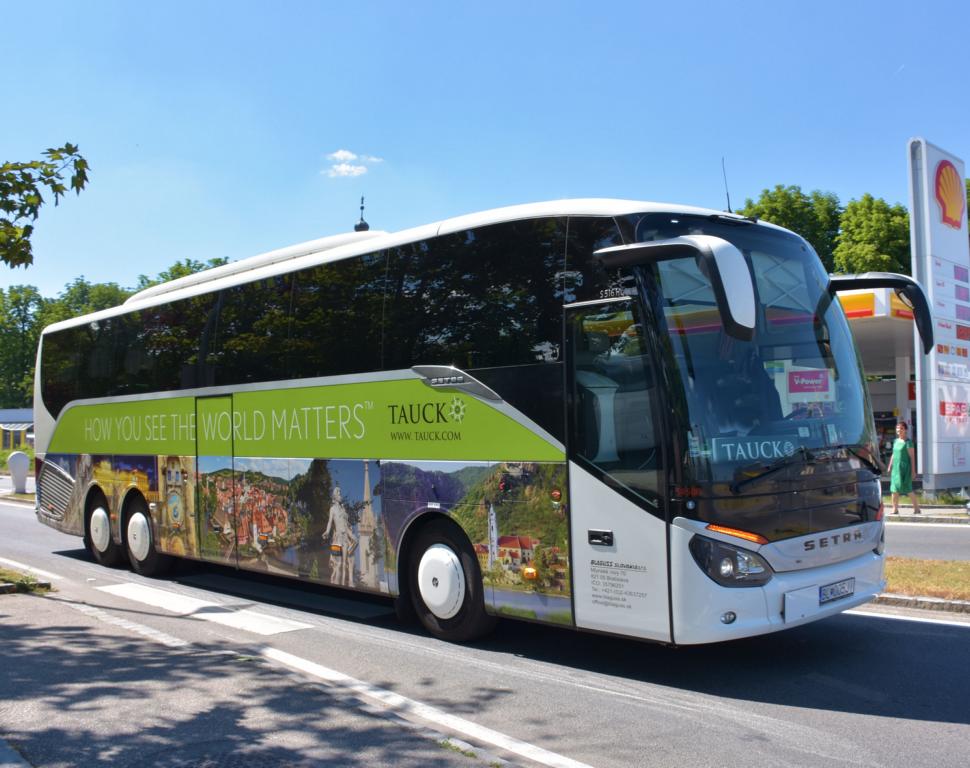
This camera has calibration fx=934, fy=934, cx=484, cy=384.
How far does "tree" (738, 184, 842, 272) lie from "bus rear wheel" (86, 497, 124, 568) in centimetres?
4364

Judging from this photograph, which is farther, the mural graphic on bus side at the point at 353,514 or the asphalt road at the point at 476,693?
the mural graphic on bus side at the point at 353,514

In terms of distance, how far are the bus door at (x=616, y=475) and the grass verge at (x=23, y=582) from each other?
22.6 feet

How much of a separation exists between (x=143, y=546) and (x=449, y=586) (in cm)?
641

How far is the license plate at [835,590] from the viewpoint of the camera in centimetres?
650

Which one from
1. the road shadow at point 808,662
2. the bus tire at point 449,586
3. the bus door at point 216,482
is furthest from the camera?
the bus door at point 216,482

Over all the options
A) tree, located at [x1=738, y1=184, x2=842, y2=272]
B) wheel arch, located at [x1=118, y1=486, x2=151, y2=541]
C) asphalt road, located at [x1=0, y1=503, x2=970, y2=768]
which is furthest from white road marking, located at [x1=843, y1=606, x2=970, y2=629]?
tree, located at [x1=738, y1=184, x2=842, y2=272]

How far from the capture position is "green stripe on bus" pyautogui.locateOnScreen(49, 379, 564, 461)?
752 cm

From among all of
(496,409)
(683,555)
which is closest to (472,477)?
(496,409)

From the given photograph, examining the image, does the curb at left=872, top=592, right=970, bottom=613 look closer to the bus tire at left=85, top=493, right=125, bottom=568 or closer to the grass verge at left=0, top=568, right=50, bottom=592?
the grass verge at left=0, top=568, right=50, bottom=592

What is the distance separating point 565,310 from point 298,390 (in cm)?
373

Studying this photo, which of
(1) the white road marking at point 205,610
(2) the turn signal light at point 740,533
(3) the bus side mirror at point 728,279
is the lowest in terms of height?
(1) the white road marking at point 205,610

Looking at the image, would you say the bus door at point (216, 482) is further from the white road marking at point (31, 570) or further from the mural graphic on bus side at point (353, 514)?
the white road marking at point (31, 570)

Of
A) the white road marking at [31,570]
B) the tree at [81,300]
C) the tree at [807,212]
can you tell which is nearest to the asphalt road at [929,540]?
the white road marking at [31,570]

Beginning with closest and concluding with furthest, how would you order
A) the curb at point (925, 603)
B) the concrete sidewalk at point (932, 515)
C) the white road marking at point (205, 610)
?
the curb at point (925, 603)
the white road marking at point (205, 610)
the concrete sidewalk at point (932, 515)
